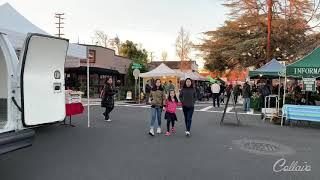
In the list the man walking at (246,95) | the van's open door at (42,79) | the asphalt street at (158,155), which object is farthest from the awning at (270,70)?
the van's open door at (42,79)

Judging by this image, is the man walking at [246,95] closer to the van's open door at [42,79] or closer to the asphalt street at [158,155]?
the asphalt street at [158,155]

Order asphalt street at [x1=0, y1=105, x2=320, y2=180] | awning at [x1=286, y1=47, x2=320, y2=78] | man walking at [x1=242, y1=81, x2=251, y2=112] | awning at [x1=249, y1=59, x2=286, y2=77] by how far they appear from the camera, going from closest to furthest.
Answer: asphalt street at [x1=0, y1=105, x2=320, y2=180] → awning at [x1=286, y1=47, x2=320, y2=78] → awning at [x1=249, y1=59, x2=286, y2=77] → man walking at [x1=242, y1=81, x2=251, y2=112]

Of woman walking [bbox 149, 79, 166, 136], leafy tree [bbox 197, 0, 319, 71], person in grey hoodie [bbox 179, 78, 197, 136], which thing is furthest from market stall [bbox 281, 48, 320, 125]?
leafy tree [bbox 197, 0, 319, 71]

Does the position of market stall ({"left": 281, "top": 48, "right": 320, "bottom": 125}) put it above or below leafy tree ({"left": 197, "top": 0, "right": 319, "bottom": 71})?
below

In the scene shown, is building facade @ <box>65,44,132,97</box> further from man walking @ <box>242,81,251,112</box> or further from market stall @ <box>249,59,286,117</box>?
market stall @ <box>249,59,286,117</box>

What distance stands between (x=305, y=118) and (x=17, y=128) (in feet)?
32.3

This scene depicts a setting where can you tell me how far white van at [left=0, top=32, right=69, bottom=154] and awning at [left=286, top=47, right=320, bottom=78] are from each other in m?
8.81

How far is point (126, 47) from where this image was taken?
169 feet

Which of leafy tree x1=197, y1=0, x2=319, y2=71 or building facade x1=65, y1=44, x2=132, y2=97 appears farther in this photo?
building facade x1=65, y1=44, x2=132, y2=97

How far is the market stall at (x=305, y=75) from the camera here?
11.6 m

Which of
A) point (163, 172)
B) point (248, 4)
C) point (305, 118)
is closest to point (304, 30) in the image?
point (248, 4)

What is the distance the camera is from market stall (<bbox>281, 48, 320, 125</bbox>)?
38.1 ft

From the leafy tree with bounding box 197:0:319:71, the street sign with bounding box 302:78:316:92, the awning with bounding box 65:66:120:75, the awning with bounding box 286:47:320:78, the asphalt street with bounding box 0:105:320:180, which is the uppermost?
the leafy tree with bounding box 197:0:319:71

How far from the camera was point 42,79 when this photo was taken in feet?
18.5
